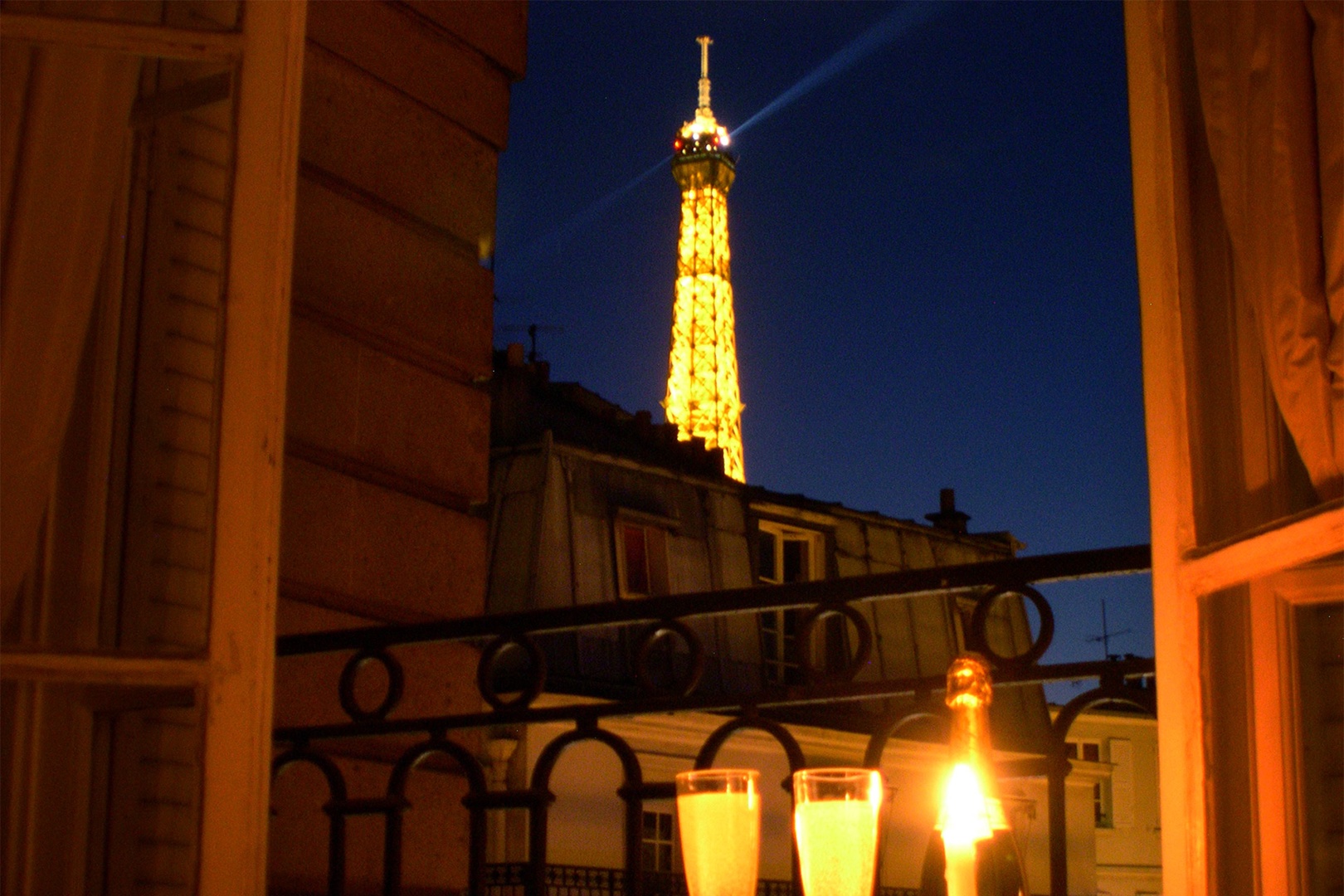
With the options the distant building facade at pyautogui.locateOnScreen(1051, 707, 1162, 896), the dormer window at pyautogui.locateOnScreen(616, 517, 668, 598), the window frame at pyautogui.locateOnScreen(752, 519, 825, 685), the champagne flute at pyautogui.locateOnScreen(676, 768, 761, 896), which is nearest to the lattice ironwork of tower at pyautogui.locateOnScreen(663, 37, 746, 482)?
the distant building facade at pyautogui.locateOnScreen(1051, 707, 1162, 896)

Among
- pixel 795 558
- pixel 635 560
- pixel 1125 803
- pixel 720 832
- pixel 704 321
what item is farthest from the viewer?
pixel 704 321

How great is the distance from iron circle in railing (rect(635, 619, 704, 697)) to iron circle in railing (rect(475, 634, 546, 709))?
6.2 inches

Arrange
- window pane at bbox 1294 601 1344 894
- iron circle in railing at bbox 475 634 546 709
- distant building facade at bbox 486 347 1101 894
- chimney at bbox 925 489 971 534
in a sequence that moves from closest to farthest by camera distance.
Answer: window pane at bbox 1294 601 1344 894
iron circle in railing at bbox 475 634 546 709
distant building facade at bbox 486 347 1101 894
chimney at bbox 925 489 971 534

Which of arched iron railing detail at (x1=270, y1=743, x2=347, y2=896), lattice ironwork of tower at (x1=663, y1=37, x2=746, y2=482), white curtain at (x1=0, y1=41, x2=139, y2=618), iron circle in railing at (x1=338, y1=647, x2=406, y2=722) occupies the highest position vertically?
lattice ironwork of tower at (x1=663, y1=37, x2=746, y2=482)

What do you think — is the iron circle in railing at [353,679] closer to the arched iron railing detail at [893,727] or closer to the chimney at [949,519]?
the arched iron railing detail at [893,727]

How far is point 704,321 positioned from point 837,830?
147ft

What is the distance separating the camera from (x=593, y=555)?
14555 mm

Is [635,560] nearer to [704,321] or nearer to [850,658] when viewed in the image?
[850,658]

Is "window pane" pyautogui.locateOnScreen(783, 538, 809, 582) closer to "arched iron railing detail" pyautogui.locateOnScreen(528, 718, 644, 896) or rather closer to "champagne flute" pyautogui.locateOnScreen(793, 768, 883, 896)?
"arched iron railing detail" pyautogui.locateOnScreen(528, 718, 644, 896)

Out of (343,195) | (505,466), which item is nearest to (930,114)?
(505,466)

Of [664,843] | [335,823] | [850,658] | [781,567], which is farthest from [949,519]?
[850,658]

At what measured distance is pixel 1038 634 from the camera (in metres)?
2.17

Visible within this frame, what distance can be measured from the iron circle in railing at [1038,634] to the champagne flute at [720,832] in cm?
42

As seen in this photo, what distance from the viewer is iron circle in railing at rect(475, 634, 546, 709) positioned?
8.22 feet
